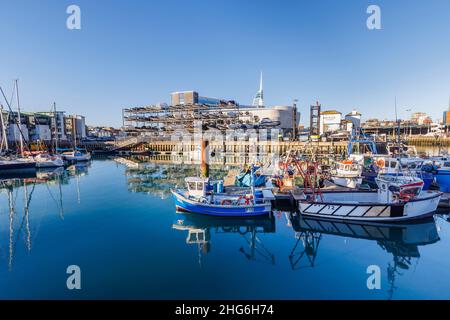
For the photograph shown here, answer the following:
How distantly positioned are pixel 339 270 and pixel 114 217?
17781mm

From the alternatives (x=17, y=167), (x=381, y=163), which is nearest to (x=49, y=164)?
(x=17, y=167)

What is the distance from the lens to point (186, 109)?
9206cm

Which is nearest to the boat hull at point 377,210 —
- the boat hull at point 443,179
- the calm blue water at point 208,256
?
the calm blue water at point 208,256

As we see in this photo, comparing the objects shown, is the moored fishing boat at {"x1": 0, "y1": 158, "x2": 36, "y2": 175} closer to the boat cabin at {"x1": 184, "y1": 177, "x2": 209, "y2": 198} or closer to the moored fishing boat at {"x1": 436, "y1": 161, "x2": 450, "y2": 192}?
the boat cabin at {"x1": 184, "y1": 177, "x2": 209, "y2": 198}

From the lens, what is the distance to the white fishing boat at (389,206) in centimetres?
1716

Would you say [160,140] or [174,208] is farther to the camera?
[160,140]

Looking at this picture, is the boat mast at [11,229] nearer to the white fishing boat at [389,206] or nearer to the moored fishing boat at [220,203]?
the moored fishing boat at [220,203]

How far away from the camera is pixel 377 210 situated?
17266 mm

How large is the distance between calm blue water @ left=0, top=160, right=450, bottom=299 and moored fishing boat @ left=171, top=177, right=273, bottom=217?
2.48 feet

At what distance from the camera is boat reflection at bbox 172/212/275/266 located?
13.9 meters

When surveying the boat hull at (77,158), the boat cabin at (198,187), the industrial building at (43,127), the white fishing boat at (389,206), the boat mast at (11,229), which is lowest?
the boat mast at (11,229)

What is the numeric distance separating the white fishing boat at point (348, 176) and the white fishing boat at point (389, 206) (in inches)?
298
